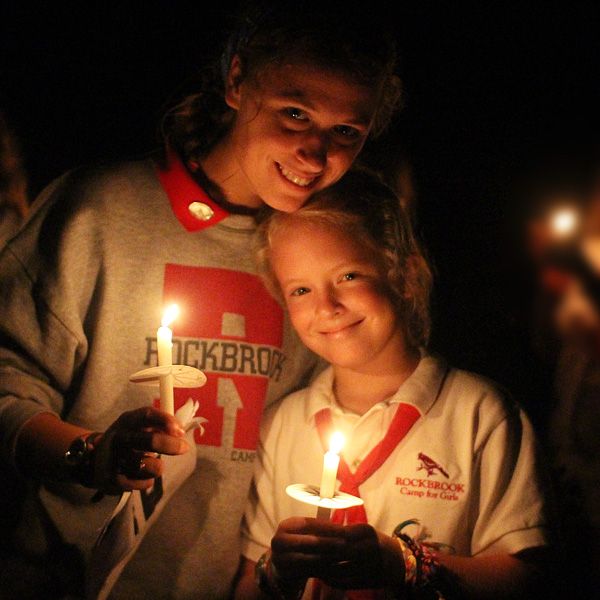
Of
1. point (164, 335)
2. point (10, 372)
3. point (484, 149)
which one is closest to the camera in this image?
point (164, 335)

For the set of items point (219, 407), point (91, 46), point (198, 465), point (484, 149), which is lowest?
point (198, 465)

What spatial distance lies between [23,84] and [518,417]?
186 centimetres

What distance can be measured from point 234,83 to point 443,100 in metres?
0.69

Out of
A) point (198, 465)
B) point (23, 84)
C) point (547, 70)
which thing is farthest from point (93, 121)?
point (547, 70)

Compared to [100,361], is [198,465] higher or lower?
lower

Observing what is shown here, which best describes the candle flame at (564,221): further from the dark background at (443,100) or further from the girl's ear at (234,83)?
the girl's ear at (234,83)

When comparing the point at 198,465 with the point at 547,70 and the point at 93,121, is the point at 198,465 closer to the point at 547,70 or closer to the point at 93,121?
the point at 93,121

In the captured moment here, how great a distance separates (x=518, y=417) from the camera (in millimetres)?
1722

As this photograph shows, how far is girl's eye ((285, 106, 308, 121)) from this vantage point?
5.44ft

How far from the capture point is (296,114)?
1666mm

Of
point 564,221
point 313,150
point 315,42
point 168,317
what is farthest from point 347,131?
point 168,317

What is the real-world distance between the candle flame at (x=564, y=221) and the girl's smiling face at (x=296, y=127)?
1.90 feet

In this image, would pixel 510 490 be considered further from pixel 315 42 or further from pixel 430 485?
pixel 315 42

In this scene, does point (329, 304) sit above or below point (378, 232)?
below
